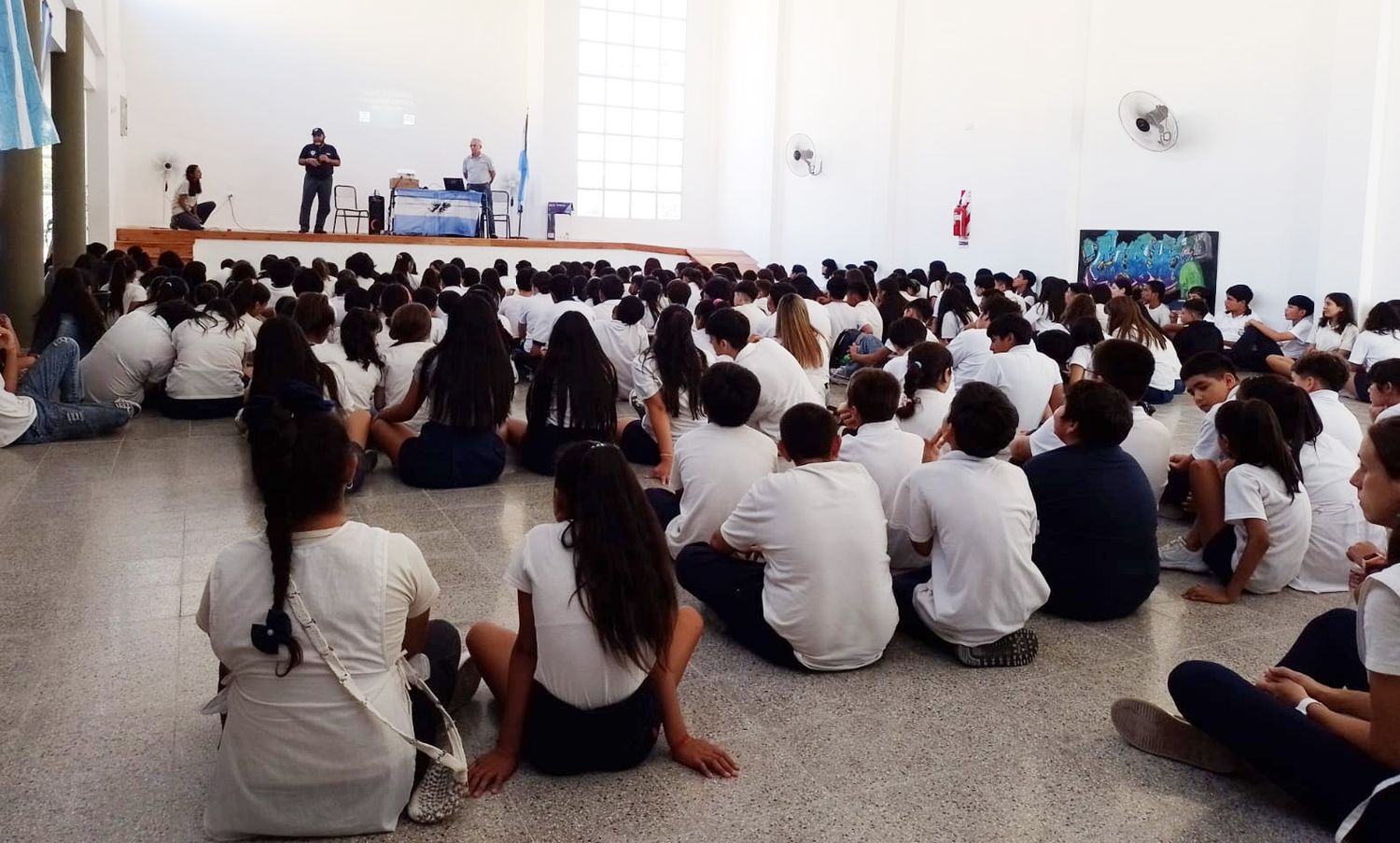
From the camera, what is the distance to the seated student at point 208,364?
7.25 metres

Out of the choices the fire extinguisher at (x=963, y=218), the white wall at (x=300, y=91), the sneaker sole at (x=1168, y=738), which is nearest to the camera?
the sneaker sole at (x=1168, y=738)

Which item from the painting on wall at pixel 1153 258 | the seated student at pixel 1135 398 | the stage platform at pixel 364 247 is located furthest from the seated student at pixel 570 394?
the stage platform at pixel 364 247

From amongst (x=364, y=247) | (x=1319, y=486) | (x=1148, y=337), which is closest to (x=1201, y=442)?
(x=1319, y=486)

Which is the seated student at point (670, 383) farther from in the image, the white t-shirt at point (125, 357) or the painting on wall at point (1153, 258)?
the painting on wall at point (1153, 258)

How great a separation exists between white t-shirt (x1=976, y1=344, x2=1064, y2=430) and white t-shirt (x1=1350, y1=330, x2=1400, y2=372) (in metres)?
3.75

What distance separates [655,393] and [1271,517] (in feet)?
10.1

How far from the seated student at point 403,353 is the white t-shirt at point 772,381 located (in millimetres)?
1836

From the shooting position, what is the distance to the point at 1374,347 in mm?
8562

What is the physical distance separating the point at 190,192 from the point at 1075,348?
45.4 ft

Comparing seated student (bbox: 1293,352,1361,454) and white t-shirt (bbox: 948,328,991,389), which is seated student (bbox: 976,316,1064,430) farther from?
seated student (bbox: 1293,352,1361,454)

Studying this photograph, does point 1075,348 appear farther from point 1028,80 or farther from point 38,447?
point 1028,80

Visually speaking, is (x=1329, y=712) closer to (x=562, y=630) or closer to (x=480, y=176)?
(x=562, y=630)

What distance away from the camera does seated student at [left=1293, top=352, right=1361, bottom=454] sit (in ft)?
15.6

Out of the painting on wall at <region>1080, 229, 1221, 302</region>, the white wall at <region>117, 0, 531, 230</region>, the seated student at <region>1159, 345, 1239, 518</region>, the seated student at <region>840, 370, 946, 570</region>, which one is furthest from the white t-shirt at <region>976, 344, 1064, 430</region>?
the white wall at <region>117, 0, 531, 230</region>
